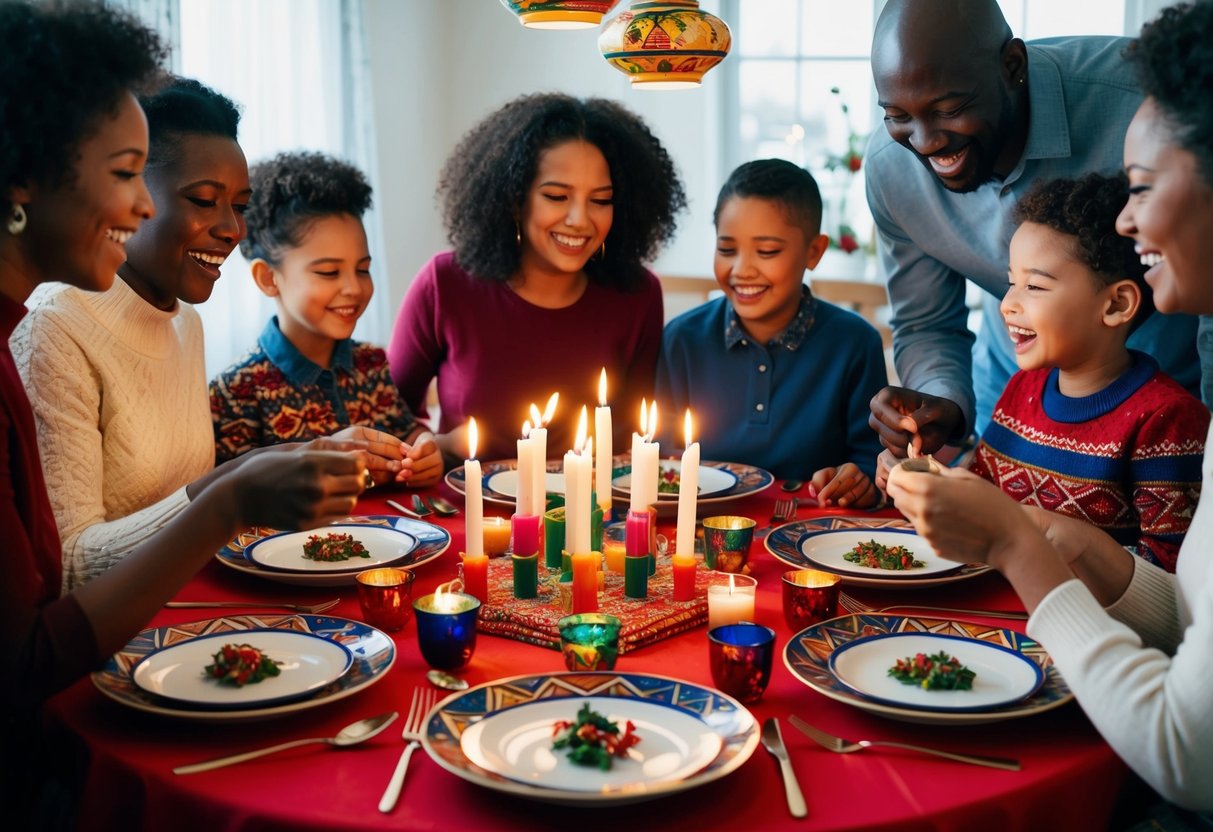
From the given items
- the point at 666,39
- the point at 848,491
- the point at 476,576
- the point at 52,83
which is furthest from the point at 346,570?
the point at 666,39

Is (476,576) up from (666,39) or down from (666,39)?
down

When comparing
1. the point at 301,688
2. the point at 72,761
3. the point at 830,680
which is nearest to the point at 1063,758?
the point at 830,680

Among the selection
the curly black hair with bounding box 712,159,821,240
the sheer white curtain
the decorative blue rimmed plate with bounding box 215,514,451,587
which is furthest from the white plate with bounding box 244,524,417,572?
the sheer white curtain

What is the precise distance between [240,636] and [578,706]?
492 mm

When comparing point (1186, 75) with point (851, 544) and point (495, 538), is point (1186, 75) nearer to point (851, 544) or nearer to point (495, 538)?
point (851, 544)

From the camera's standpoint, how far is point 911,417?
2.18 metres

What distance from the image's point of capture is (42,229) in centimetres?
145

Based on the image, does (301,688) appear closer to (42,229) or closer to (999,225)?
(42,229)

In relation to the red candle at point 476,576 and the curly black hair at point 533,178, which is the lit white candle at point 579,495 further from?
the curly black hair at point 533,178

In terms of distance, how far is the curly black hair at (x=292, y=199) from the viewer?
2766 millimetres

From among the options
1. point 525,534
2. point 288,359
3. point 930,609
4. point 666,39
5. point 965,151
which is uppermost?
point 666,39

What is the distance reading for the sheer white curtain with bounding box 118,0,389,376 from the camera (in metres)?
4.38

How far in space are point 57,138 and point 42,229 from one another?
113 millimetres

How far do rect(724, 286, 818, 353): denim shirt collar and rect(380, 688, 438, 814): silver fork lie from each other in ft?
5.64
